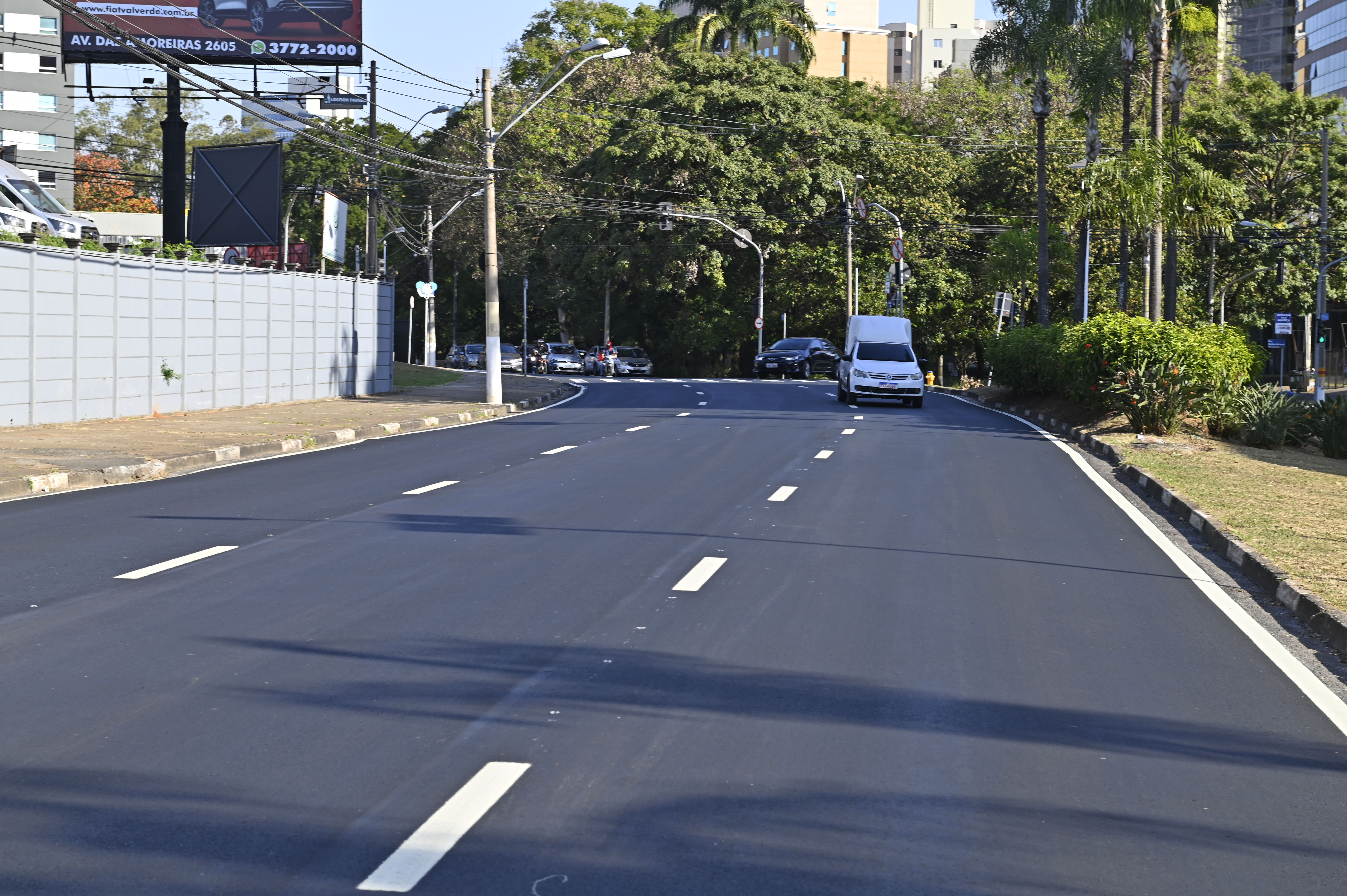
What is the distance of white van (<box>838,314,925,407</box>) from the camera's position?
3434 centimetres

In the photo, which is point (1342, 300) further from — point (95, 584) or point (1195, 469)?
point (95, 584)

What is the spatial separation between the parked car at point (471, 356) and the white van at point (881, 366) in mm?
39994

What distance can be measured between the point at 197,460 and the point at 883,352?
20.7 m

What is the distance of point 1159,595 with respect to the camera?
9.78 meters

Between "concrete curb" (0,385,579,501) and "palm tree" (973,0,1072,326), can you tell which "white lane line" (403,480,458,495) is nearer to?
"concrete curb" (0,385,579,501)

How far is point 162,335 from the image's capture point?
24.6 meters

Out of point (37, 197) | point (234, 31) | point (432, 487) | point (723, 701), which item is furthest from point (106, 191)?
point (723, 701)

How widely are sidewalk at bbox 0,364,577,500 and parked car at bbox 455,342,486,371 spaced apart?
41.7 metres

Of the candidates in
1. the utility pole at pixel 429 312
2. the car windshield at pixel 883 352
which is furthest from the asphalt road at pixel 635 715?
the utility pole at pixel 429 312

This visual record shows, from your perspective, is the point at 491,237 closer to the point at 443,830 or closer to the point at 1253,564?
the point at 1253,564

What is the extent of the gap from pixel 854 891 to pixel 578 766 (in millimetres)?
1456

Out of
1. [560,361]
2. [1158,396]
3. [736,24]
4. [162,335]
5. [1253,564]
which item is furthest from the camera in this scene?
[736,24]

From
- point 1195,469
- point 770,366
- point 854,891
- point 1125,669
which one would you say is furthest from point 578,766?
point 770,366

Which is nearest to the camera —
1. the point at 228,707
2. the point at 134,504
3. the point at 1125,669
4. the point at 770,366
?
the point at 228,707
